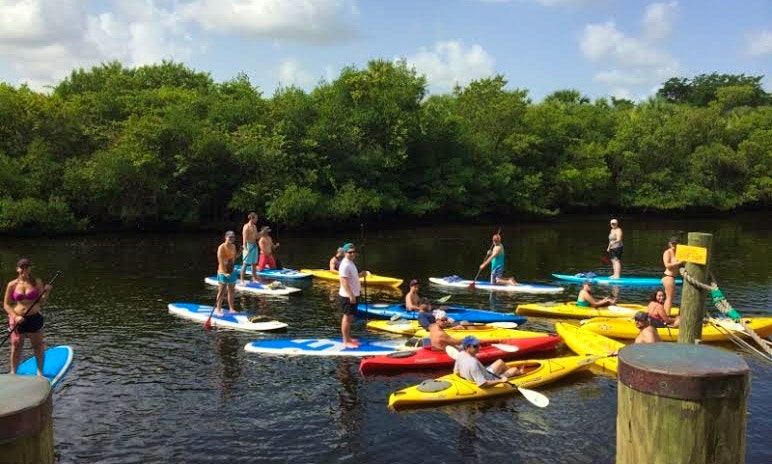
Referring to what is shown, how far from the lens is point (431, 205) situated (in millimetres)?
44562

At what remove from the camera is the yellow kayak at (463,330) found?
14038 mm

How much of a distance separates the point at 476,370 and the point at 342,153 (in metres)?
32.9

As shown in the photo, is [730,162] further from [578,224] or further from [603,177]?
[578,224]

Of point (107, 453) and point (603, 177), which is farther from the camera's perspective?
point (603, 177)

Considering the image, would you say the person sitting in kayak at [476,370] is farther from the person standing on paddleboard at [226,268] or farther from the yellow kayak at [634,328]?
the person standing on paddleboard at [226,268]

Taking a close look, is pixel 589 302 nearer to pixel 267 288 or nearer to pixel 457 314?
pixel 457 314

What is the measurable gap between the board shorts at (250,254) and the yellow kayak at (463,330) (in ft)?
20.4

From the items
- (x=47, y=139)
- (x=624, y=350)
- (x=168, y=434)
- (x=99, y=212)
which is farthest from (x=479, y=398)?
(x=47, y=139)

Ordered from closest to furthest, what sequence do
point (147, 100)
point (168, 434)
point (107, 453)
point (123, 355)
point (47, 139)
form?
point (107, 453)
point (168, 434)
point (123, 355)
point (47, 139)
point (147, 100)

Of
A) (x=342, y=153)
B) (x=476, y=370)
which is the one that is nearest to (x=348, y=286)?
(x=476, y=370)

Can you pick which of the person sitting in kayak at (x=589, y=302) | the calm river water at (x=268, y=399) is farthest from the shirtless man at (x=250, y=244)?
the person sitting in kayak at (x=589, y=302)

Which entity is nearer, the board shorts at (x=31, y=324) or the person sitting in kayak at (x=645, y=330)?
the board shorts at (x=31, y=324)

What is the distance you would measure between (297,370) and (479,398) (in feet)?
12.1

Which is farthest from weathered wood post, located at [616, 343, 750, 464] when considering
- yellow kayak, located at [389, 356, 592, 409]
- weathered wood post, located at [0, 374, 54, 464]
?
yellow kayak, located at [389, 356, 592, 409]
